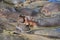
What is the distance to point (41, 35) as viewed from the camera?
254 centimetres

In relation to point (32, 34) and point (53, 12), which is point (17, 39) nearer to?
point (32, 34)

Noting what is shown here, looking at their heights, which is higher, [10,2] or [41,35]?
[10,2]

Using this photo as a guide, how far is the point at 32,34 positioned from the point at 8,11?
44.0 inches

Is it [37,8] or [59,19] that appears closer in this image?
[59,19]

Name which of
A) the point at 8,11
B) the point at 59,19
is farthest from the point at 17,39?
the point at 8,11

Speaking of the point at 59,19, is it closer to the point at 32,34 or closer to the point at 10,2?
the point at 32,34

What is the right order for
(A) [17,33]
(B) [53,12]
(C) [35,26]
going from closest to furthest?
1. (A) [17,33]
2. (C) [35,26]
3. (B) [53,12]

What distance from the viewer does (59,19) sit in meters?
3.06

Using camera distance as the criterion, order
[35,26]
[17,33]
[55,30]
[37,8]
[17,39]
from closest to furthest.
A: [17,39] < [17,33] < [55,30] < [35,26] < [37,8]

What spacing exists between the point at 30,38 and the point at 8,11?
1.28m

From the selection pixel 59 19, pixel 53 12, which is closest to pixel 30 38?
pixel 59 19

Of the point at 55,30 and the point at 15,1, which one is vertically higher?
the point at 15,1

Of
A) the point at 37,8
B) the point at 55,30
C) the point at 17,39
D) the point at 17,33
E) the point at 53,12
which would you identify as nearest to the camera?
the point at 17,39

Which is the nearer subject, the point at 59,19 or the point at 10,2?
the point at 59,19
